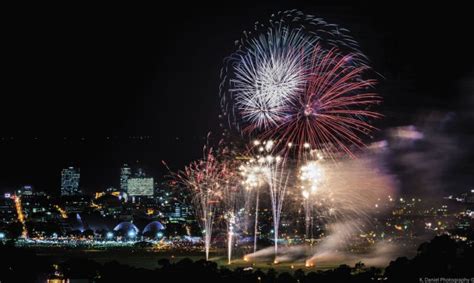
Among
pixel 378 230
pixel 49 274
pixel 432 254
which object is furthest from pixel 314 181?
pixel 378 230

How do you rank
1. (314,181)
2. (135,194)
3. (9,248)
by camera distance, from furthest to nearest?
(135,194)
(314,181)
(9,248)

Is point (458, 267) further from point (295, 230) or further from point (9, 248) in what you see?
point (295, 230)

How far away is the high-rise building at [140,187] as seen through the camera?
164625mm

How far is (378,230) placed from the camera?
8038cm

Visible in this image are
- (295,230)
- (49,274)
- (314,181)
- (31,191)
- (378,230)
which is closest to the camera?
(49,274)

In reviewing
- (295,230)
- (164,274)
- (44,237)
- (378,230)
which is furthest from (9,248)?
(378,230)

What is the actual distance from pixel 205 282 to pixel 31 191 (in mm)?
115280

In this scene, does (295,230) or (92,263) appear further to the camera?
(295,230)

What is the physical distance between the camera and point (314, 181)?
99.6 feet

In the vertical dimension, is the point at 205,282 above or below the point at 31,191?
below

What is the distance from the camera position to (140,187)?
167125mm

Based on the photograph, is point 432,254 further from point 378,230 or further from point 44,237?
point 378,230

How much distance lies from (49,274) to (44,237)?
47.8 meters

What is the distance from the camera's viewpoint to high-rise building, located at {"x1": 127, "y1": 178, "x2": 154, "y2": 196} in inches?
6481
